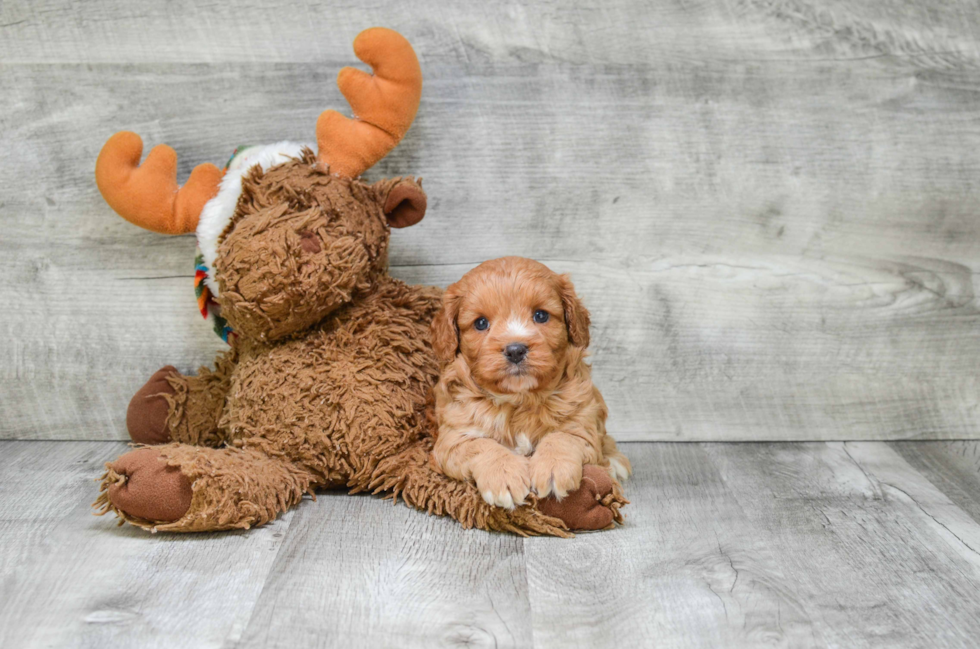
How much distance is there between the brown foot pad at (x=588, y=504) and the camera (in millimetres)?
1730

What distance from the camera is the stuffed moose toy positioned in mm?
1833

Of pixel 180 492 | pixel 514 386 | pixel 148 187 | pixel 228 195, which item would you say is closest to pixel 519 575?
pixel 514 386

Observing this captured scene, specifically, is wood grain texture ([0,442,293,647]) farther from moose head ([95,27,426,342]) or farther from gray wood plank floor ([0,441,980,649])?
moose head ([95,27,426,342])

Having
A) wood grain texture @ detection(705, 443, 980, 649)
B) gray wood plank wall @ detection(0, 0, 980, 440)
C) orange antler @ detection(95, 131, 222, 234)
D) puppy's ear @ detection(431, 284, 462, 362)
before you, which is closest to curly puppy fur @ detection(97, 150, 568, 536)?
orange antler @ detection(95, 131, 222, 234)

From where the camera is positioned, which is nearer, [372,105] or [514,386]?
[514,386]

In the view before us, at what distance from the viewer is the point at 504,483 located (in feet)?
5.40

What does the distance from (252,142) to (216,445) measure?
832mm

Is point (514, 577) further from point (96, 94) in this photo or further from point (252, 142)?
point (96, 94)

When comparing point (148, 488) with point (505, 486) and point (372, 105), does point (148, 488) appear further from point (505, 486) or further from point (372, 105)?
point (372, 105)

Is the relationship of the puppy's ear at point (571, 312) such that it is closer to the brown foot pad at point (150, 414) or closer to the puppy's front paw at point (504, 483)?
the puppy's front paw at point (504, 483)

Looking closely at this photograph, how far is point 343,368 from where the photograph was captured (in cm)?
196

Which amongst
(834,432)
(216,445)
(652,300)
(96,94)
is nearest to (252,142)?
(96,94)

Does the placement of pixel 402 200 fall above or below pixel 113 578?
above

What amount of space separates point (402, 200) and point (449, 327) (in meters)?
0.40
